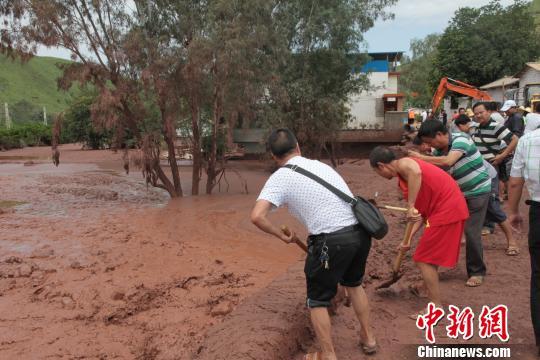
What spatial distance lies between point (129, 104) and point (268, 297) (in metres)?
8.48

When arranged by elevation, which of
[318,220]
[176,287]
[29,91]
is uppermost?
[29,91]

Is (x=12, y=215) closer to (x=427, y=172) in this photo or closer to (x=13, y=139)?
(x=427, y=172)

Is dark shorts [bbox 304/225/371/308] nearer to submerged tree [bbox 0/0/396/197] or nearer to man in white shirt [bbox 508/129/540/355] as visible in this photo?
man in white shirt [bbox 508/129/540/355]

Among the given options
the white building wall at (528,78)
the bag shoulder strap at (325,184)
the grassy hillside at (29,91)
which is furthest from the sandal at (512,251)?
the grassy hillside at (29,91)

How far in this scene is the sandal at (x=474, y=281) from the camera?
509 centimetres

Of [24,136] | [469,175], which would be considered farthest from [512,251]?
[24,136]

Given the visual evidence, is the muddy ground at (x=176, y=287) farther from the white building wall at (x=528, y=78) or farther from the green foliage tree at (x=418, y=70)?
the green foliage tree at (x=418, y=70)

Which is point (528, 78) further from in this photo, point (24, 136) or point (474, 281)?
point (24, 136)

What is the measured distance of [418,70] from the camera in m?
66.3

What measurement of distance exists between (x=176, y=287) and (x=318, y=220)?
3246mm

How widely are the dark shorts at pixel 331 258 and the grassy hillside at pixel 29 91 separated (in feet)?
195

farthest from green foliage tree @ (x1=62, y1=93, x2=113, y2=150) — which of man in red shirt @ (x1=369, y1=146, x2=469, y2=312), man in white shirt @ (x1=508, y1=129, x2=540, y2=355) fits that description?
man in white shirt @ (x1=508, y1=129, x2=540, y2=355)

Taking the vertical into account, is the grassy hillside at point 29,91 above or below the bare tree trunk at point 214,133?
above

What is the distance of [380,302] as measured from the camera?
485 centimetres
